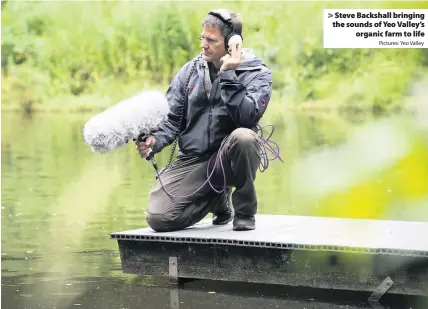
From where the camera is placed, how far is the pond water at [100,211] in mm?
6246

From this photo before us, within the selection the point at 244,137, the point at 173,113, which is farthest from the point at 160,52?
the point at 244,137

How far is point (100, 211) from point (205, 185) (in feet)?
10.6

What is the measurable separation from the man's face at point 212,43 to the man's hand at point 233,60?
0.50 ft

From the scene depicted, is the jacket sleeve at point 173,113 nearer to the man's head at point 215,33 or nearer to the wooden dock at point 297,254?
the man's head at point 215,33

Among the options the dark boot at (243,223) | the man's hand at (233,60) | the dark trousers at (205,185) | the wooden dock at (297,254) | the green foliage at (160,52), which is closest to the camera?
the wooden dock at (297,254)

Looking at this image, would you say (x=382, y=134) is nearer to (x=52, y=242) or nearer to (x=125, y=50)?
(x=125, y=50)

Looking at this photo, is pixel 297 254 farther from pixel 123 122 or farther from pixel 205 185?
pixel 123 122

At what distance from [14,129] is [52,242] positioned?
12.9 meters

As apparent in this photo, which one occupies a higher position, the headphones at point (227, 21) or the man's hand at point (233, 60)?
the headphones at point (227, 21)

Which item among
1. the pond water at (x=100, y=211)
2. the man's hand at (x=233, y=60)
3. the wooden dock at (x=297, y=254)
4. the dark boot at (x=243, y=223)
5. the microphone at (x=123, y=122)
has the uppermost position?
the man's hand at (x=233, y=60)

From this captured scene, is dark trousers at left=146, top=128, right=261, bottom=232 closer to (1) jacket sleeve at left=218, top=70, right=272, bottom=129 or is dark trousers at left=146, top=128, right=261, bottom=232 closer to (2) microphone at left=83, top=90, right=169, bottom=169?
(1) jacket sleeve at left=218, top=70, right=272, bottom=129

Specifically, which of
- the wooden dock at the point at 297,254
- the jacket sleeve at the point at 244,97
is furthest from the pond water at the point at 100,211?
the jacket sleeve at the point at 244,97

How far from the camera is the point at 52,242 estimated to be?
26.7ft

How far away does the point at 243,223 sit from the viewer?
6664mm
